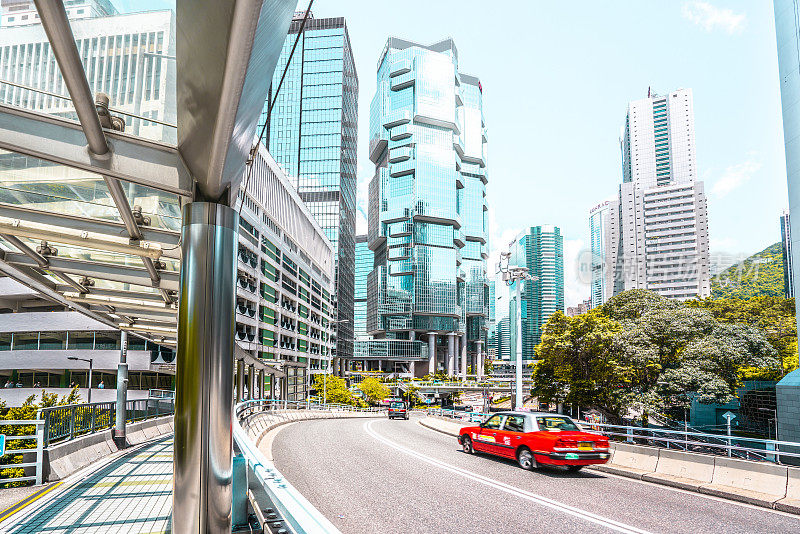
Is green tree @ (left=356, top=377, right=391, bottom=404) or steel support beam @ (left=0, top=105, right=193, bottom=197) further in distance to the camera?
green tree @ (left=356, top=377, right=391, bottom=404)

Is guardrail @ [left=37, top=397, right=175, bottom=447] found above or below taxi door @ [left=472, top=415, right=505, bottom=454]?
above

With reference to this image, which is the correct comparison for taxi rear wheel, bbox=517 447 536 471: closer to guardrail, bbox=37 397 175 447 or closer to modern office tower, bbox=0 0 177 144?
guardrail, bbox=37 397 175 447

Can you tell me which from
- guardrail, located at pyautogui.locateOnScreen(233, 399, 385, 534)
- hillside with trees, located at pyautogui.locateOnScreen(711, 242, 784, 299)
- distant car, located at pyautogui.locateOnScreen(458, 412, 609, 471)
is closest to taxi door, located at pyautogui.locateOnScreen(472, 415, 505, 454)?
distant car, located at pyautogui.locateOnScreen(458, 412, 609, 471)

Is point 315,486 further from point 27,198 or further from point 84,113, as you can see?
point 84,113

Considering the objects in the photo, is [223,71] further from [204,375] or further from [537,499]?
[537,499]

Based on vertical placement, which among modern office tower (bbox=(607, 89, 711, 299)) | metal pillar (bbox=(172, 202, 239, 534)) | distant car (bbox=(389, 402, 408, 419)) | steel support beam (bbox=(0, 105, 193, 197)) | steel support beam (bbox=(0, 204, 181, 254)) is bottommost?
distant car (bbox=(389, 402, 408, 419))

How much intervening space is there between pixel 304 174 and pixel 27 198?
5547 inches

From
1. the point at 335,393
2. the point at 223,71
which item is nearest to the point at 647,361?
the point at 223,71

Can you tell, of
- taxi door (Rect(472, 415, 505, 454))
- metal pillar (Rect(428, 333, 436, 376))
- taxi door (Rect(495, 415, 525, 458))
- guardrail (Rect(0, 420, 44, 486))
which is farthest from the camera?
metal pillar (Rect(428, 333, 436, 376))

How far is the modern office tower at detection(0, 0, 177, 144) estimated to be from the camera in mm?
3951

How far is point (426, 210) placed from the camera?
6245 inches

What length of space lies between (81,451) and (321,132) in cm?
13958

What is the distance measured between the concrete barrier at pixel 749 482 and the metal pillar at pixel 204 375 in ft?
34.2

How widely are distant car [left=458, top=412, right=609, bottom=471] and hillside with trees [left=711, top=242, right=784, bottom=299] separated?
50189mm
